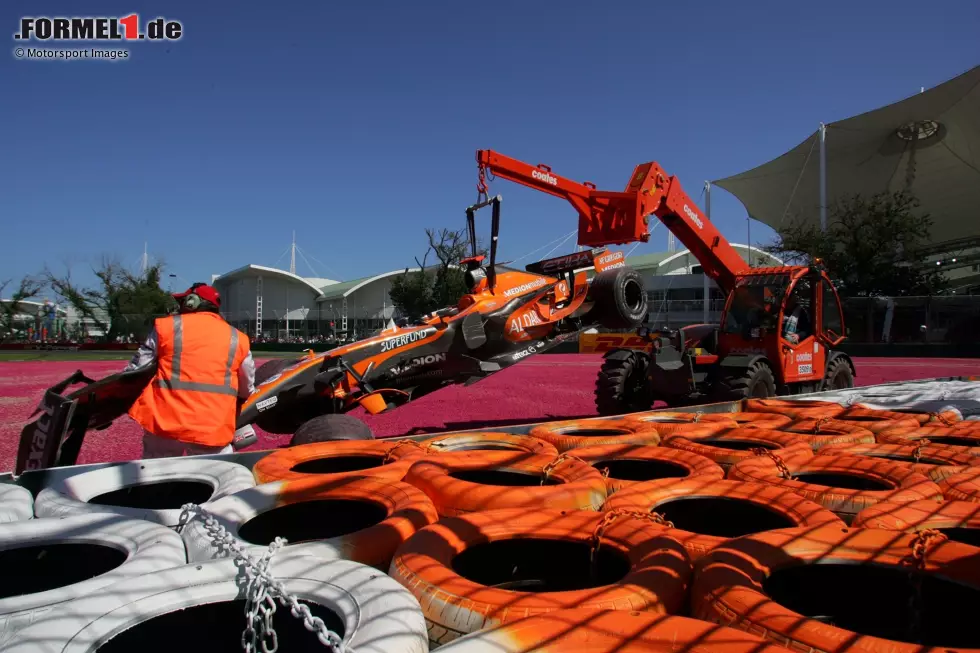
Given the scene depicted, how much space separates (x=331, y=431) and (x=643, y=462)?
8.13ft

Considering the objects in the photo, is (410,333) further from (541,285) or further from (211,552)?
(211,552)

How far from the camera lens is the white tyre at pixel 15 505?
8.29 ft

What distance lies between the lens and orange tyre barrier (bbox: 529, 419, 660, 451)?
163 inches

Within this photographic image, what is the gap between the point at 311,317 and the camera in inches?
2852

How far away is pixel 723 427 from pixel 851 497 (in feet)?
6.67

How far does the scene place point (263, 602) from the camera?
172 centimetres

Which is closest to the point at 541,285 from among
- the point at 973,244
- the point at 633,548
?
the point at 633,548

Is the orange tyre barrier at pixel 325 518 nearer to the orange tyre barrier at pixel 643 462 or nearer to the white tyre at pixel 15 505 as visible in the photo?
→ the white tyre at pixel 15 505

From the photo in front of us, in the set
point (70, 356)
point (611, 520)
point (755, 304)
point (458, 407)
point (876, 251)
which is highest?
point (876, 251)

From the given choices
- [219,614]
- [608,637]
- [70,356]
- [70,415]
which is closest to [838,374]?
[608,637]

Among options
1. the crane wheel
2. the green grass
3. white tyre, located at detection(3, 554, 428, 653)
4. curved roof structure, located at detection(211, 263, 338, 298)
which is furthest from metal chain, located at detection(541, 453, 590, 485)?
curved roof structure, located at detection(211, 263, 338, 298)

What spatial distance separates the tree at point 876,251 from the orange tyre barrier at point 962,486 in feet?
129

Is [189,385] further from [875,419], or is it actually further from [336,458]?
[875,419]

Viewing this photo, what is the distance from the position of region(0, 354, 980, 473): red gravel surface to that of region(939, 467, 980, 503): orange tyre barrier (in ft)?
22.2
